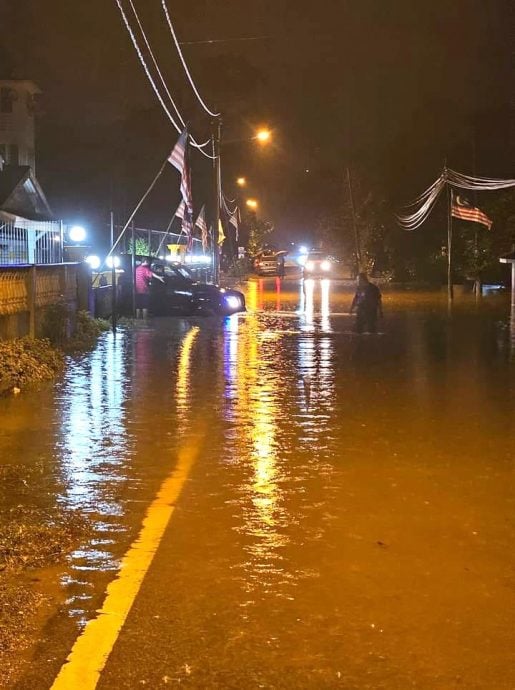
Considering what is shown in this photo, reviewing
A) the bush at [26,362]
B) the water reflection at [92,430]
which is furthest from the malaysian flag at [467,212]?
the bush at [26,362]

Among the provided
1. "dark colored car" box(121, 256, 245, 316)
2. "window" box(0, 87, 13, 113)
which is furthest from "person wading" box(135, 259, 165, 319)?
"window" box(0, 87, 13, 113)

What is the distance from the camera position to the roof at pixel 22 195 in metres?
35.2

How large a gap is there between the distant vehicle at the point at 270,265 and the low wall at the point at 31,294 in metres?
50.0

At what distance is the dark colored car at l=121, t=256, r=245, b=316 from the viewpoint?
28.9 metres

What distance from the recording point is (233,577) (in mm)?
5750

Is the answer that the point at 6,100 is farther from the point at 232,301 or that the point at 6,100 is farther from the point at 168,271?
the point at 232,301

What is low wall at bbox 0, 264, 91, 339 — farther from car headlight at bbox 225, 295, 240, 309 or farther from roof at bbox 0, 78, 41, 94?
roof at bbox 0, 78, 41, 94

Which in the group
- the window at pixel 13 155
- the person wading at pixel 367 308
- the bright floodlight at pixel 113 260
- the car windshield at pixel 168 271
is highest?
the window at pixel 13 155

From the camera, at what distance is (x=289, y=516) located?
715 centimetres

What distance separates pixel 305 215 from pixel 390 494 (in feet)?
296

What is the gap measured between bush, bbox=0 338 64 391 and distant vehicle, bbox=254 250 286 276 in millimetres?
55325

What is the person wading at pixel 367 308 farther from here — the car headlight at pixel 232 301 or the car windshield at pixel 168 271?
the car windshield at pixel 168 271

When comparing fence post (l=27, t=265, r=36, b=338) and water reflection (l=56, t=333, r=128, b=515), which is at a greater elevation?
fence post (l=27, t=265, r=36, b=338)

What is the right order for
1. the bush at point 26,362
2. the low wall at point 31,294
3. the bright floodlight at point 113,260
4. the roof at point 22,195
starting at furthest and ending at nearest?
1. the roof at point 22,195
2. the bright floodlight at point 113,260
3. the low wall at point 31,294
4. the bush at point 26,362
